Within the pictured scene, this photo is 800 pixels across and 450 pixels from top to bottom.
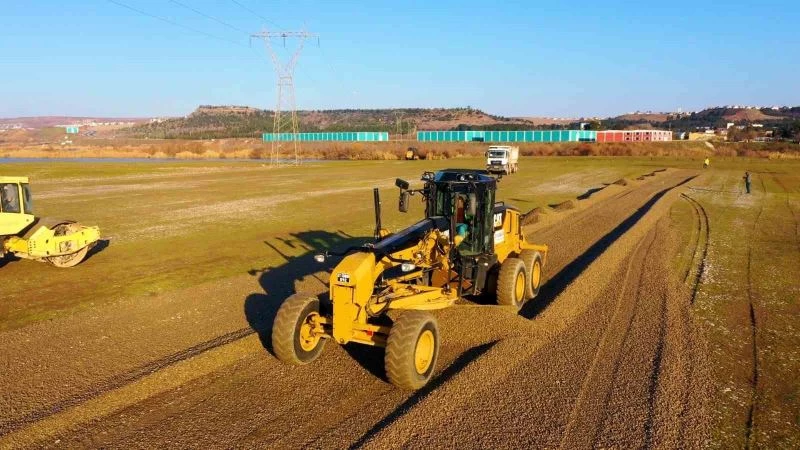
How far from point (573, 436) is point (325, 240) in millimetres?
12613

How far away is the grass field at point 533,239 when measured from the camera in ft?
24.6

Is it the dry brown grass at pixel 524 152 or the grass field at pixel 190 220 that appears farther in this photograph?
the dry brown grass at pixel 524 152

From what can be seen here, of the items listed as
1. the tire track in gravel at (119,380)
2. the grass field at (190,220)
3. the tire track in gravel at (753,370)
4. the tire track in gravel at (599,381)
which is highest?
the grass field at (190,220)

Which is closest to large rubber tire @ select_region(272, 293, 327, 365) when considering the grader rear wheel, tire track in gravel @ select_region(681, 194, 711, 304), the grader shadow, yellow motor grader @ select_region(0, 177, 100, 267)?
the grader shadow

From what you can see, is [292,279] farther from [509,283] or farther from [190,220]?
Answer: [190,220]

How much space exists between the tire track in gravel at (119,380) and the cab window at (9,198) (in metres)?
7.86

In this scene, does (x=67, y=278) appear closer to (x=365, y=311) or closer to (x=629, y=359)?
(x=365, y=311)

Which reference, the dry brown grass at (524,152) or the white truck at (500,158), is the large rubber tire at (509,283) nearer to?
the white truck at (500,158)

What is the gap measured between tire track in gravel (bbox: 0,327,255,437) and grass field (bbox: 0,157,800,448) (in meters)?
1.31

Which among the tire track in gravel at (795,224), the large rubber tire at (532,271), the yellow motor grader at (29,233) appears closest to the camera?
the large rubber tire at (532,271)

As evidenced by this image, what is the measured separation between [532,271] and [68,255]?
1108 cm

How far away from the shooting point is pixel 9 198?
13188 millimetres

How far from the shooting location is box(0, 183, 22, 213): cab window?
13.1 metres

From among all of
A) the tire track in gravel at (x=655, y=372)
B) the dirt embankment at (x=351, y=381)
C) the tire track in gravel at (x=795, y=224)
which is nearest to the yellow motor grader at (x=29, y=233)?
the dirt embankment at (x=351, y=381)
